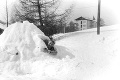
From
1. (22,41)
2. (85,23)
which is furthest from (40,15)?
(85,23)

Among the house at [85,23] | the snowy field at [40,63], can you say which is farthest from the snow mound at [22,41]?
the house at [85,23]

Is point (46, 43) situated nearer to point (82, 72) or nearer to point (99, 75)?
point (82, 72)

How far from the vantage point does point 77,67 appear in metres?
7.04

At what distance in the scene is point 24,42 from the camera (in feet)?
28.9

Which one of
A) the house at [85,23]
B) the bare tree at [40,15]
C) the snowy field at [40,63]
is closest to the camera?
the snowy field at [40,63]

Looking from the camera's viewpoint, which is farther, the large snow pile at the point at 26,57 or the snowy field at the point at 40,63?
the large snow pile at the point at 26,57

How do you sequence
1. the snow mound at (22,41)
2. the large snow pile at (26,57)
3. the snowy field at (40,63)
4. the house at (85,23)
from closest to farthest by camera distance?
the snowy field at (40,63), the large snow pile at (26,57), the snow mound at (22,41), the house at (85,23)

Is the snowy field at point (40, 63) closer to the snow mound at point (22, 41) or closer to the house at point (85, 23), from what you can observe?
the snow mound at point (22, 41)

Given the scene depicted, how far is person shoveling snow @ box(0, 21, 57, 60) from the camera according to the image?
8273mm

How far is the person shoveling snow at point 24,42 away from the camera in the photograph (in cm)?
827

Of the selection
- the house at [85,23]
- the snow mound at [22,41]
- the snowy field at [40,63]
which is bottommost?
the snowy field at [40,63]

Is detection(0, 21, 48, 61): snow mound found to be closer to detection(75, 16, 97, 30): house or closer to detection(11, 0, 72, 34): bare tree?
detection(11, 0, 72, 34): bare tree

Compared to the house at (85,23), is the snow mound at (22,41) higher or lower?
lower

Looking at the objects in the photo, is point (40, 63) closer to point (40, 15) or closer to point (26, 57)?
point (26, 57)
